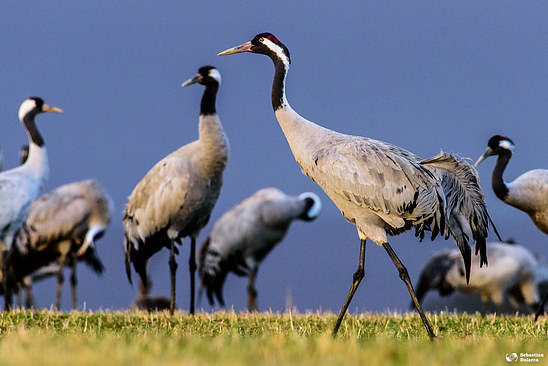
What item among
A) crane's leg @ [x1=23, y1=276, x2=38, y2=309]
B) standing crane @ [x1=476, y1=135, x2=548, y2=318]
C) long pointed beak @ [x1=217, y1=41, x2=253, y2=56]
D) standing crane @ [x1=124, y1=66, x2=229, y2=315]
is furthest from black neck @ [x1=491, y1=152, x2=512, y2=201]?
crane's leg @ [x1=23, y1=276, x2=38, y2=309]

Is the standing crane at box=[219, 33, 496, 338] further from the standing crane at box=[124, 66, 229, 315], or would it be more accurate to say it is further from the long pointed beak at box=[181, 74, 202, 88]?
the long pointed beak at box=[181, 74, 202, 88]

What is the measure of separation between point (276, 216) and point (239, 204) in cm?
93

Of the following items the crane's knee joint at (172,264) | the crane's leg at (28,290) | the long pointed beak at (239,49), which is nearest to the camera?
the long pointed beak at (239,49)

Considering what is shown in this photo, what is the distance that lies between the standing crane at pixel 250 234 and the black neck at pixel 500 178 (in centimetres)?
433

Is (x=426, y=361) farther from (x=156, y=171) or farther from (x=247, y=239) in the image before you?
(x=247, y=239)

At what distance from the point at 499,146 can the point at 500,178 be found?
0.87 m

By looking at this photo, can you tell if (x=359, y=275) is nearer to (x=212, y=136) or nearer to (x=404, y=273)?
(x=404, y=273)

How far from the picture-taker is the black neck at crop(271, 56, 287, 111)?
5924mm

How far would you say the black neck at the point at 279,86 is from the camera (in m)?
5.92

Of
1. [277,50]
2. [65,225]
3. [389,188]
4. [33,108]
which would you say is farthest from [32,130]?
[389,188]

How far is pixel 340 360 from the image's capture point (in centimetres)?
273

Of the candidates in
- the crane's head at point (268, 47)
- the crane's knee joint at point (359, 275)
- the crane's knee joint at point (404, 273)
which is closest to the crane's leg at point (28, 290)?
the crane's head at point (268, 47)

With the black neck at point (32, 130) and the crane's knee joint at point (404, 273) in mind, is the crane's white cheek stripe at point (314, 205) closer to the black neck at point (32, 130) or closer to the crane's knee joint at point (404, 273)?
the black neck at point (32, 130)

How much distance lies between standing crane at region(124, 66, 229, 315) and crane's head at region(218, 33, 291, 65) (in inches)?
79.1
